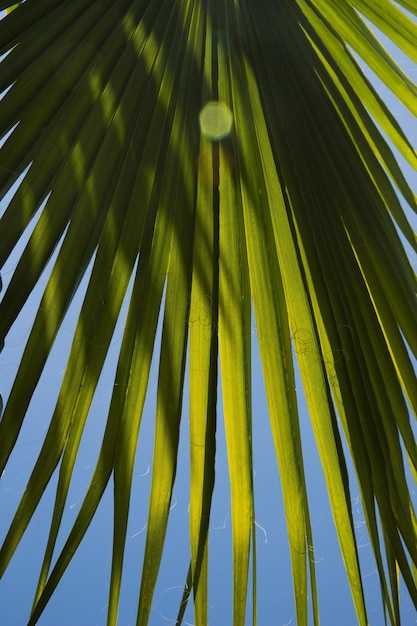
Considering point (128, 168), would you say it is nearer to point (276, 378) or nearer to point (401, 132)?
point (276, 378)

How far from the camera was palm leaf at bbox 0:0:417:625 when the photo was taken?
53 centimetres

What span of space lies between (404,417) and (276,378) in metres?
0.12

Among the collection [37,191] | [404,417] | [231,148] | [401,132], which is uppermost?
[401,132]

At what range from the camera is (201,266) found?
605mm

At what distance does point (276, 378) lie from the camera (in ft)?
1.93

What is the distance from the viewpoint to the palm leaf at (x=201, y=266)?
0.53 metres

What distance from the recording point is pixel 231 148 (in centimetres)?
65

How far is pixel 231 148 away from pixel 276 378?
252mm

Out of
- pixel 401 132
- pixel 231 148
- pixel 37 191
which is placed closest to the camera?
pixel 37 191

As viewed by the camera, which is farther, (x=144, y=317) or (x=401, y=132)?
(x=401, y=132)

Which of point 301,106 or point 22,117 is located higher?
point 301,106

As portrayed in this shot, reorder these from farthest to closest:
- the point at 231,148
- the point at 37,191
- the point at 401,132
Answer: the point at 401,132, the point at 231,148, the point at 37,191

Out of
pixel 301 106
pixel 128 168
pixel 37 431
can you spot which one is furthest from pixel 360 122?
pixel 37 431

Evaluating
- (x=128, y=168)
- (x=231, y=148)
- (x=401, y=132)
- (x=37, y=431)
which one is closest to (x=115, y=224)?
(x=128, y=168)
